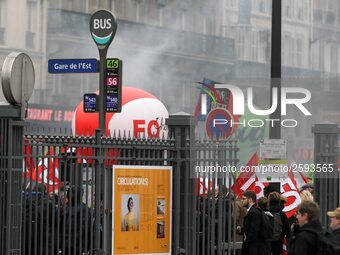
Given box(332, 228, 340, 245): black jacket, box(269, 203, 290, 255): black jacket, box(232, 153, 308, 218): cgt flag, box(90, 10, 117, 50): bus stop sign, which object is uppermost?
box(90, 10, 117, 50): bus stop sign

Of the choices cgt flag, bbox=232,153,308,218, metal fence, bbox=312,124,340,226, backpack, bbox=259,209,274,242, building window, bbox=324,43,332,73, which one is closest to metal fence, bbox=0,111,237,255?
backpack, bbox=259,209,274,242

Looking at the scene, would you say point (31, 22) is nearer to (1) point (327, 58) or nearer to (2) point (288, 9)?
(2) point (288, 9)

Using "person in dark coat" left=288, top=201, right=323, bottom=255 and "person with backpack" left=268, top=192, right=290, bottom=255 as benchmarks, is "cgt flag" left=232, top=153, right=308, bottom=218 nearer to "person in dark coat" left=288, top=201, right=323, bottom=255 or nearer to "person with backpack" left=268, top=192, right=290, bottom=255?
"person with backpack" left=268, top=192, right=290, bottom=255

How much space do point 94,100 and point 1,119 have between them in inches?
144

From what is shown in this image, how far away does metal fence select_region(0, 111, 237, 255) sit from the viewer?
14.4 metres

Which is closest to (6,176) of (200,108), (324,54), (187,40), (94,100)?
(94,100)

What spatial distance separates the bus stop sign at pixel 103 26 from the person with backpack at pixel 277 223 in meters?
2.93

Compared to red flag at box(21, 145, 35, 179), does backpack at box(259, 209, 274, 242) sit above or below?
below

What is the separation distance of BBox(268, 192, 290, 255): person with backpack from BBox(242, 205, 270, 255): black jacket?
802 millimetres

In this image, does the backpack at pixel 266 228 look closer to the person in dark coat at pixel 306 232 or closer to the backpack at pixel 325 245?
the person in dark coat at pixel 306 232

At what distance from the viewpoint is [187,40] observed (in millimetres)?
35906

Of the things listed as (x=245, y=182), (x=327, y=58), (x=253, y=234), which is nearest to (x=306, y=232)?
(x=253, y=234)

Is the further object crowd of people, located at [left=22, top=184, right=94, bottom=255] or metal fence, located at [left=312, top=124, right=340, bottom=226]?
metal fence, located at [left=312, top=124, right=340, bottom=226]

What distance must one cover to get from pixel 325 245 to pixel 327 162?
5.20 metres
